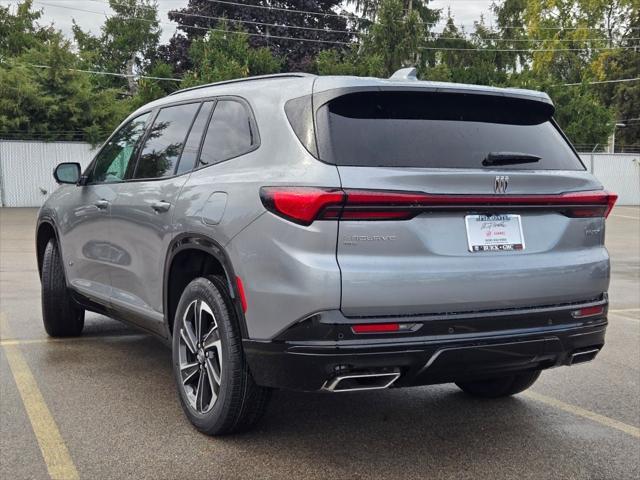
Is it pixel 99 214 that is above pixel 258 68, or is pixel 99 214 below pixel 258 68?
below

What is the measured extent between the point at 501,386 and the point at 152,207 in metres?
2.39

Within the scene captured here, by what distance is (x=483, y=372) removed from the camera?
3.51m

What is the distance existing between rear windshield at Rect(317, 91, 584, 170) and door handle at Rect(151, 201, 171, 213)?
1234mm

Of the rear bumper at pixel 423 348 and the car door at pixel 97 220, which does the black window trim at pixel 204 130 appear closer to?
the car door at pixel 97 220

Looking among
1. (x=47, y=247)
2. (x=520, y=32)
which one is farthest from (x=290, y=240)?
(x=520, y=32)

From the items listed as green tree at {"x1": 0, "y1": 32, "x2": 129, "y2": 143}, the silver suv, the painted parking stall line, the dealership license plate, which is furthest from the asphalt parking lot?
green tree at {"x1": 0, "y1": 32, "x2": 129, "y2": 143}

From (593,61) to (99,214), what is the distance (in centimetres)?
5969

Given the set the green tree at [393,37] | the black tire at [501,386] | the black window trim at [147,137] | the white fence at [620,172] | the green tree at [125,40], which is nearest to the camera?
the black window trim at [147,137]

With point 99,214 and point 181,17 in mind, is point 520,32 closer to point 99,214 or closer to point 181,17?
point 181,17

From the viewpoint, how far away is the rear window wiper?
358 cm

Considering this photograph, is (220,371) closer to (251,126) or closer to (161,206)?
(161,206)

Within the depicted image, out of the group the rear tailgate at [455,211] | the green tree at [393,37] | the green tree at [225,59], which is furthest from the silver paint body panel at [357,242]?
the green tree at [393,37]

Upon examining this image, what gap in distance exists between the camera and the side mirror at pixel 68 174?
5.79 meters

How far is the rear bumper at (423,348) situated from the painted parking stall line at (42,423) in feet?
3.30
